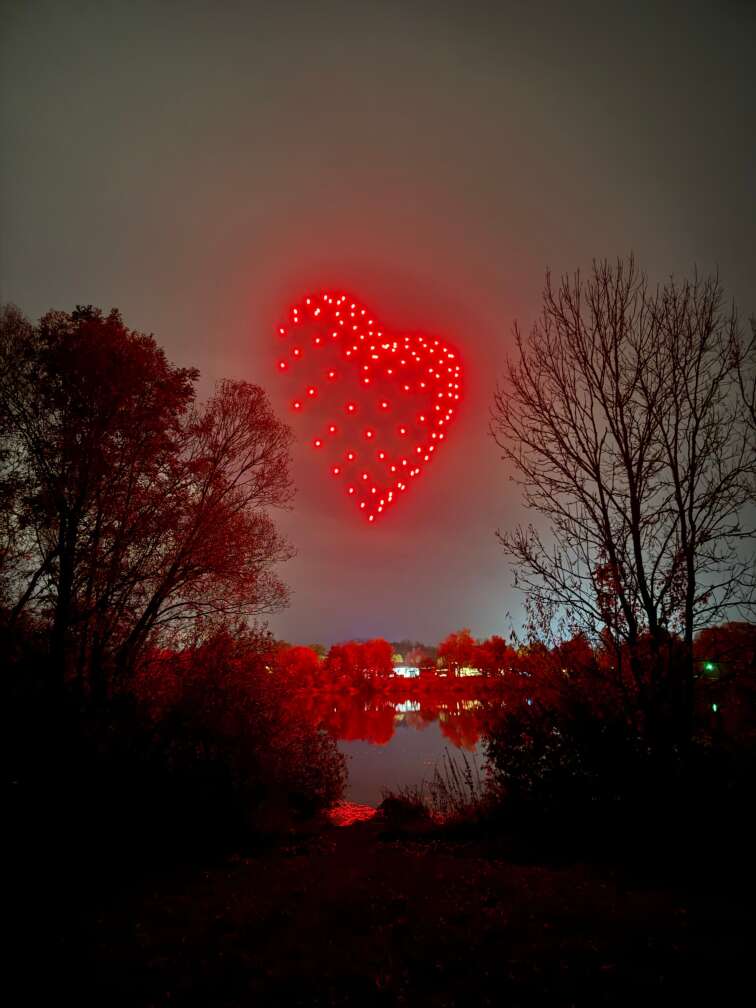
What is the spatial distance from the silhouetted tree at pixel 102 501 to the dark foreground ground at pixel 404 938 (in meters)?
5.93

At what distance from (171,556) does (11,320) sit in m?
6.83

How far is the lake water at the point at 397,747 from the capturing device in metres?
→ 18.4

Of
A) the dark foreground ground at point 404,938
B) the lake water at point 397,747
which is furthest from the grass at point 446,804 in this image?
the dark foreground ground at point 404,938

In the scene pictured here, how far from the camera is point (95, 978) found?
158 inches

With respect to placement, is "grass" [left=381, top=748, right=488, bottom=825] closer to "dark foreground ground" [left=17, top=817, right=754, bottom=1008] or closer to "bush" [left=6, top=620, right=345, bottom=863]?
"bush" [left=6, top=620, right=345, bottom=863]

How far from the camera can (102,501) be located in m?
11.4

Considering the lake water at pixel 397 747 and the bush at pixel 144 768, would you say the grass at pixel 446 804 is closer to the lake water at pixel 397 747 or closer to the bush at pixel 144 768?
the lake water at pixel 397 747

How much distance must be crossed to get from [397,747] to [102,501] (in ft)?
76.4

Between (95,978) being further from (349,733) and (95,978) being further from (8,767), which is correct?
(349,733)

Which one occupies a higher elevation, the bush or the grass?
the bush

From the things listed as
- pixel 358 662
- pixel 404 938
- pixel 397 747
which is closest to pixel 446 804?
pixel 404 938

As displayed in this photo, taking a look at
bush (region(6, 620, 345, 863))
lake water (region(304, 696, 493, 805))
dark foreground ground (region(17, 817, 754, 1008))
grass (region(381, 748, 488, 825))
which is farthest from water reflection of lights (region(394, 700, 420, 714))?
dark foreground ground (region(17, 817, 754, 1008))

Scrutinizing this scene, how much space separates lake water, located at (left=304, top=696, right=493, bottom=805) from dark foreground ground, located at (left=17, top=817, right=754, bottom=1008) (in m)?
4.16

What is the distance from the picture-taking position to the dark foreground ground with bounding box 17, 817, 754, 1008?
363 cm
